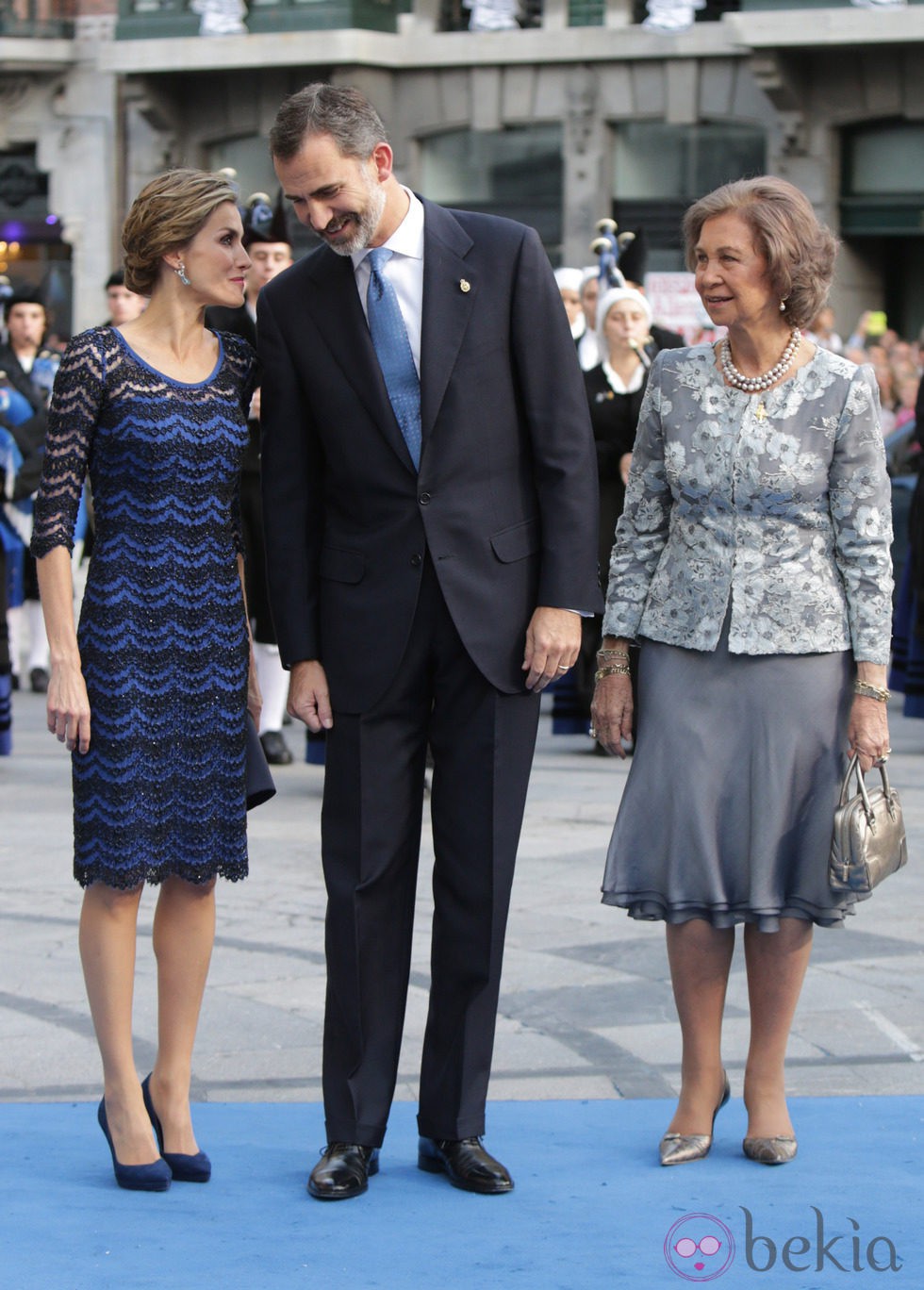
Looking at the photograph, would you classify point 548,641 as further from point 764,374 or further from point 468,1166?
point 468,1166

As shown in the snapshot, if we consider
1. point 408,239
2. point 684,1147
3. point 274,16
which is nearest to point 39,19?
point 274,16

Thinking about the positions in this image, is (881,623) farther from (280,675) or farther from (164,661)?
(280,675)

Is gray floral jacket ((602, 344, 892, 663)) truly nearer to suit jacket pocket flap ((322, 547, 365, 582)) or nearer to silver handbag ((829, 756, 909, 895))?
silver handbag ((829, 756, 909, 895))

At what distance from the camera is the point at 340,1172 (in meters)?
4.48

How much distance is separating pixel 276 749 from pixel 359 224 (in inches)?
237

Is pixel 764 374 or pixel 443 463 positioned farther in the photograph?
pixel 764 374

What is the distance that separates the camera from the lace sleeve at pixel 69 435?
4422 mm

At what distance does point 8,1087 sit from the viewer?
5.26 m

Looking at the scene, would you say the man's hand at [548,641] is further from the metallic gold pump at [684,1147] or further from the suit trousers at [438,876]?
the metallic gold pump at [684,1147]

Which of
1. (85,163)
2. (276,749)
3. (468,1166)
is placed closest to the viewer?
(468,1166)

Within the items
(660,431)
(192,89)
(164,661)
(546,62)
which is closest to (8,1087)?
(164,661)

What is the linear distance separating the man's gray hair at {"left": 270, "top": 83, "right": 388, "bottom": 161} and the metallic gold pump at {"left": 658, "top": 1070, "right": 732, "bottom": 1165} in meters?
2.05

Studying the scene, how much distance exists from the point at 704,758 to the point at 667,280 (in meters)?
15.6

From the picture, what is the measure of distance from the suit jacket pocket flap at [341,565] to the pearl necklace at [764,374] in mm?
830
